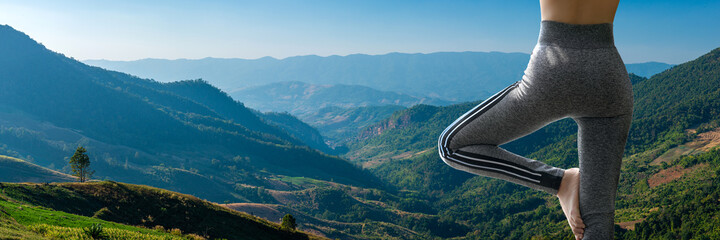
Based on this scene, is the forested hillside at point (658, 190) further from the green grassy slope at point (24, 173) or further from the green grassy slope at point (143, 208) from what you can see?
the green grassy slope at point (24, 173)

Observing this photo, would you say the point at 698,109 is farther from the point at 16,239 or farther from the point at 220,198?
the point at 16,239

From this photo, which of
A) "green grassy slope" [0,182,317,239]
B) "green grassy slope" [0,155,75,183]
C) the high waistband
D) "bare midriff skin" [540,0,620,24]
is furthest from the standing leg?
"green grassy slope" [0,155,75,183]

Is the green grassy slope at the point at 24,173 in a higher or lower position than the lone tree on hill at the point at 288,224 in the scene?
lower

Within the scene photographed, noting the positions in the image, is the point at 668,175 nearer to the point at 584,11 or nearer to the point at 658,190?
the point at 658,190

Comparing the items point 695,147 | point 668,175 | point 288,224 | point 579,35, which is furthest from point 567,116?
point 695,147

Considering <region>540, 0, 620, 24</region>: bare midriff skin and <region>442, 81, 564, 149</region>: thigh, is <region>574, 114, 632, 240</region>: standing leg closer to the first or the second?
<region>442, 81, 564, 149</region>: thigh

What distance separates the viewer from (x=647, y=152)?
173m

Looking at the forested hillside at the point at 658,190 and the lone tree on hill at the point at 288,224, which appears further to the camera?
the forested hillside at the point at 658,190

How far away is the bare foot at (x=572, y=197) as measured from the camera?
109 inches

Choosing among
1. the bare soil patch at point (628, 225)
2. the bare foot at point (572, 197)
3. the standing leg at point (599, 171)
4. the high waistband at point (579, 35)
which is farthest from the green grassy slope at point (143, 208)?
the bare soil patch at point (628, 225)

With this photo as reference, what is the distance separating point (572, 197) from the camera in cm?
278

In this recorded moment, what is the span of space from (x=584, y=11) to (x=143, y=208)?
38408 millimetres

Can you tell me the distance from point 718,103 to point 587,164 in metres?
238

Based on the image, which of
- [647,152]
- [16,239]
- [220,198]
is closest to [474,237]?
[647,152]
